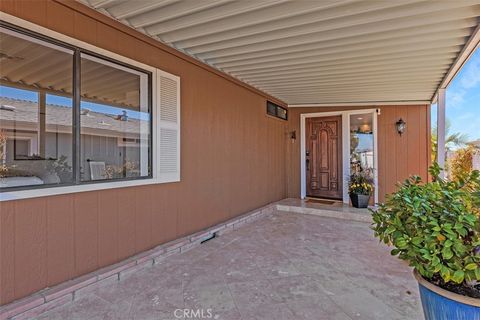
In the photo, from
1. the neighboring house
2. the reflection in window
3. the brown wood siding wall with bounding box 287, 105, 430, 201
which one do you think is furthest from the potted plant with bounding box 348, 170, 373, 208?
the neighboring house

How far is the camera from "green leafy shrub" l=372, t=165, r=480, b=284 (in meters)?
1.33

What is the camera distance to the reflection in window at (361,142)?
5.95m

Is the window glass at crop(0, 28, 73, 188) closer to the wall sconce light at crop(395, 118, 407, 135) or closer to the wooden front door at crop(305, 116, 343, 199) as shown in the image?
the wooden front door at crop(305, 116, 343, 199)

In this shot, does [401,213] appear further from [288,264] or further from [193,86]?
[193,86]

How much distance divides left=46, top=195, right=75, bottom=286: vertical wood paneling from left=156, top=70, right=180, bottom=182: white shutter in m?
1.01

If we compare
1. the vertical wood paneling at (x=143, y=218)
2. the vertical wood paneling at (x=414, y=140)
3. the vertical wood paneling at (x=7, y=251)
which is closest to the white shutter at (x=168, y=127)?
the vertical wood paneling at (x=143, y=218)

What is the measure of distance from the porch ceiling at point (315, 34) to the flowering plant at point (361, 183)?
220cm

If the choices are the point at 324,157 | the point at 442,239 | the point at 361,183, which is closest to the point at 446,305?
the point at 442,239

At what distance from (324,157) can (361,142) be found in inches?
37.0

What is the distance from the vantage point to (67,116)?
7.68 feet

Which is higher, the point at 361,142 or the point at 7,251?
the point at 361,142

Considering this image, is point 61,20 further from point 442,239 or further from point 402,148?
point 402,148

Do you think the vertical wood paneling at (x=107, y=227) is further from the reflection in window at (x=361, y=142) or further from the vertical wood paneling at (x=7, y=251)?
the reflection in window at (x=361, y=142)

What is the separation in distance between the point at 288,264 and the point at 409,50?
2994 millimetres
